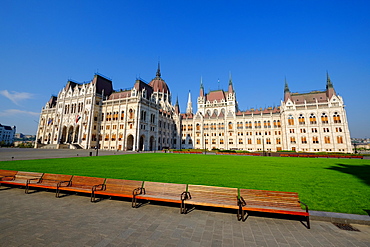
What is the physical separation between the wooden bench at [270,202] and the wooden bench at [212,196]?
343 millimetres

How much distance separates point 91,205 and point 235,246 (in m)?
5.26

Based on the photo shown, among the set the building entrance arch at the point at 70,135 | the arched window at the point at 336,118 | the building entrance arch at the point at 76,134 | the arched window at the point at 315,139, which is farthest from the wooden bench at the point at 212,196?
the building entrance arch at the point at 70,135

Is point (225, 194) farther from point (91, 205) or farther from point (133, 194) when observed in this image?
point (91, 205)

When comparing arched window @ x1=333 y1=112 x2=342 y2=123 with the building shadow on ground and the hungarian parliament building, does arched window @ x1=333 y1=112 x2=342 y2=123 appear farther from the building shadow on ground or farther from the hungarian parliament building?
the building shadow on ground

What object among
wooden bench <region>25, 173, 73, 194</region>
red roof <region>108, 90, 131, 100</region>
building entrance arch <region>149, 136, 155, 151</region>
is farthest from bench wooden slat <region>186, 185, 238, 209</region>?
building entrance arch <region>149, 136, 155, 151</region>

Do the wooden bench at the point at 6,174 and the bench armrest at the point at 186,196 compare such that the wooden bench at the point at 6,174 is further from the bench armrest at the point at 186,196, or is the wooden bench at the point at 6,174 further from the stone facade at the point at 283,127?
the stone facade at the point at 283,127

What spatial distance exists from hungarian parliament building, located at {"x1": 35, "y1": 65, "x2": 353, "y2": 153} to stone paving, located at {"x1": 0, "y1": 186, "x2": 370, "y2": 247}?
40472 millimetres

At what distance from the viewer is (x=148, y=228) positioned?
4.35 metres

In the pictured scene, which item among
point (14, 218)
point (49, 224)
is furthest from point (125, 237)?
point (14, 218)

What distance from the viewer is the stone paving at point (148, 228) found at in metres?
3.72

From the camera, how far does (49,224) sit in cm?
448

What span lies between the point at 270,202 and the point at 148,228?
152 inches

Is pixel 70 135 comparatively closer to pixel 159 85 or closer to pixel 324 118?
pixel 159 85

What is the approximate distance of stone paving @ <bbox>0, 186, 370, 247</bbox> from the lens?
372cm
